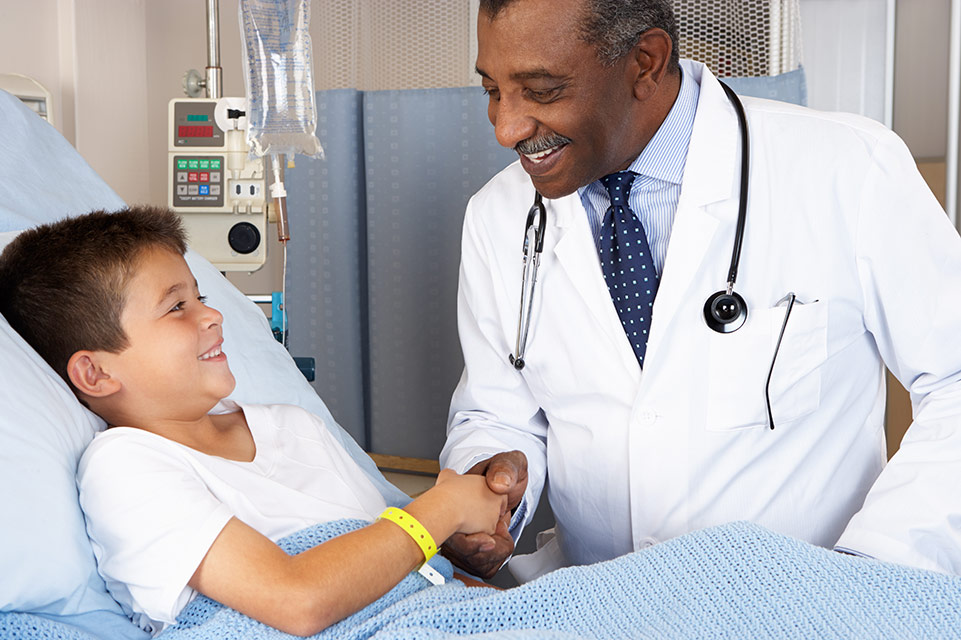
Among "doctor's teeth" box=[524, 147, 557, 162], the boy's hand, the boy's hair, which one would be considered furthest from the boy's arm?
"doctor's teeth" box=[524, 147, 557, 162]

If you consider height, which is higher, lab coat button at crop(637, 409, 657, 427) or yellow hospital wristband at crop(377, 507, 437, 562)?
lab coat button at crop(637, 409, 657, 427)

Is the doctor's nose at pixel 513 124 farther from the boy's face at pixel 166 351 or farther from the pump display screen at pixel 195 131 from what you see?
the pump display screen at pixel 195 131

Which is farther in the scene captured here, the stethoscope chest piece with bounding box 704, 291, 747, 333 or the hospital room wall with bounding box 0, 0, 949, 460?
the hospital room wall with bounding box 0, 0, 949, 460

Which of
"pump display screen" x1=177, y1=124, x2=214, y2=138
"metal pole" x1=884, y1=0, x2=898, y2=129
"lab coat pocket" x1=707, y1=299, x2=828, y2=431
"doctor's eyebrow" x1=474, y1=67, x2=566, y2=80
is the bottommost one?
"lab coat pocket" x1=707, y1=299, x2=828, y2=431

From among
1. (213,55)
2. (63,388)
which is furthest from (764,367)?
(213,55)

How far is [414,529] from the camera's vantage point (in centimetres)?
111

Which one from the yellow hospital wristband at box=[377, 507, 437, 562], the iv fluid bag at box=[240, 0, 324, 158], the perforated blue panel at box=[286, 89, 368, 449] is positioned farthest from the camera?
the perforated blue panel at box=[286, 89, 368, 449]

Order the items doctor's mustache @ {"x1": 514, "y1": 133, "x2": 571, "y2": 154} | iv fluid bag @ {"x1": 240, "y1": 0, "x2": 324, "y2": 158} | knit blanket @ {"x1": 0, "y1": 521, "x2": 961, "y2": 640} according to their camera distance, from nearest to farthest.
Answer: knit blanket @ {"x1": 0, "y1": 521, "x2": 961, "y2": 640} → doctor's mustache @ {"x1": 514, "y1": 133, "x2": 571, "y2": 154} → iv fluid bag @ {"x1": 240, "y1": 0, "x2": 324, "y2": 158}

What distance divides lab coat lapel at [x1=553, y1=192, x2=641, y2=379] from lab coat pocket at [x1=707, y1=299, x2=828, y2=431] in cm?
14

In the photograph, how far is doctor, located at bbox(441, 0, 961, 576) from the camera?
1.29 metres

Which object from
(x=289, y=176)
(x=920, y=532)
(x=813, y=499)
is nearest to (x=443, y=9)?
(x=289, y=176)

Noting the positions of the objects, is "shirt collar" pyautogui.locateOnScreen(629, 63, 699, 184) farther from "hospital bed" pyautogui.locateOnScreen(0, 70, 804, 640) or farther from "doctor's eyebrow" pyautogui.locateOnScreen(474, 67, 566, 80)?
"hospital bed" pyautogui.locateOnScreen(0, 70, 804, 640)

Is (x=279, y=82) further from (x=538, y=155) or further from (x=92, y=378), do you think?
(x=92, y=378)

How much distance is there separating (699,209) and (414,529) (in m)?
0.69
